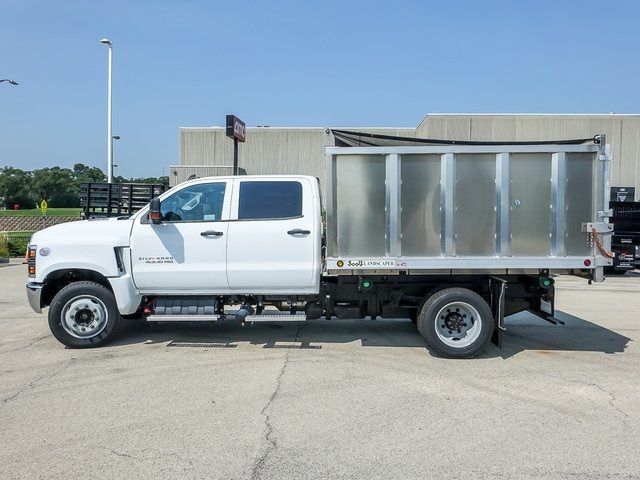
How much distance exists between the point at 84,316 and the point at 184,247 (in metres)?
1.63

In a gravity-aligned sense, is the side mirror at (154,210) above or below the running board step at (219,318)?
above

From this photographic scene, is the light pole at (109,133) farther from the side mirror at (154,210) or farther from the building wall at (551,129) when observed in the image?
the side mirror at (154,210)

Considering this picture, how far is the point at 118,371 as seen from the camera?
6.01 m

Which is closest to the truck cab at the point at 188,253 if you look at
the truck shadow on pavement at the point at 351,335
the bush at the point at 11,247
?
the truck shadow on pavement at the point at 351,335

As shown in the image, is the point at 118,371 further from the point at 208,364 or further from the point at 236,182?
the point at 236,182

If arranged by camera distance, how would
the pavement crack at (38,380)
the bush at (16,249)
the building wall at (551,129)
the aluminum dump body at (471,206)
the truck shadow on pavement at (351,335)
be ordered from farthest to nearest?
the building wall at (551,129), the bush at (16,249), the truck shadow on pavement at (351,335), the aluminum dump body at (471,206), the pavement crack at (38,380)

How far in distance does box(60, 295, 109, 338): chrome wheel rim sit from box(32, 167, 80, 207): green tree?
105586 mm

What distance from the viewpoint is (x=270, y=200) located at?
274 inches

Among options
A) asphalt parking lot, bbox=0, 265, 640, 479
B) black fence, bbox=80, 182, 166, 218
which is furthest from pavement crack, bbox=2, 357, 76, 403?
black fence, bbox=80, 182, 166, 218

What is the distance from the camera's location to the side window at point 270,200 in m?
6.89

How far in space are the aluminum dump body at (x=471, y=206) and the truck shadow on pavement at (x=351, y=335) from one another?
1.41m

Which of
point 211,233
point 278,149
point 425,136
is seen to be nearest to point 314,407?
point 211,233

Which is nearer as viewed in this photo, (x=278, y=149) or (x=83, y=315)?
(x=83, y=315)

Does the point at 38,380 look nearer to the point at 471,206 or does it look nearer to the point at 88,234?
the point at 88,234
